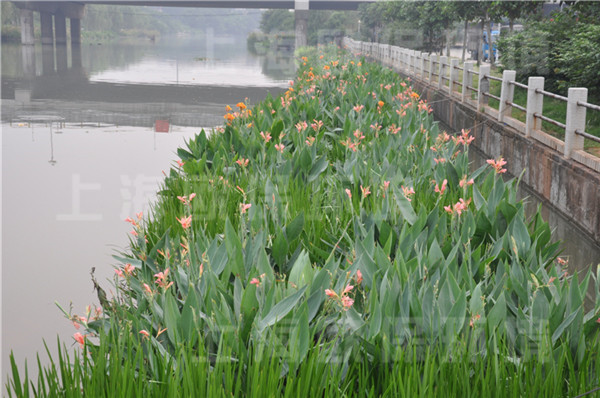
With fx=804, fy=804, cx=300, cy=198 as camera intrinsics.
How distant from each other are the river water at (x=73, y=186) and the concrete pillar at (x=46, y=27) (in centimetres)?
5559

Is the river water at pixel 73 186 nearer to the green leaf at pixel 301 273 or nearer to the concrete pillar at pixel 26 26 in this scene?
the green leaf at pixel 301 273

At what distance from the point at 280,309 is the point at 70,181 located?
7.66m

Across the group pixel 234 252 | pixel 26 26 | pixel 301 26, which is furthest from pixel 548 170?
pixel 26 26

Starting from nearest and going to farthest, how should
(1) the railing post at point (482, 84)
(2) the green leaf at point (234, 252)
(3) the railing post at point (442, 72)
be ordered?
(2) the green leaf at point (234, 252) < (1) the railing post at point (482, 84) < (3) the railing post at point (442, 72)

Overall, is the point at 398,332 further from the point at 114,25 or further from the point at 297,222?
the point at 114,25

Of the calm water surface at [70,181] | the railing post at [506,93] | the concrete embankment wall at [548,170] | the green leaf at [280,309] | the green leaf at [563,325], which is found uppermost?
the railing post at [506,93]

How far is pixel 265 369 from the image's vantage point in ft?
8.11

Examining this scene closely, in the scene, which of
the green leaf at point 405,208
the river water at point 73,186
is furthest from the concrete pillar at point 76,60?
the green leaf at point 405,208

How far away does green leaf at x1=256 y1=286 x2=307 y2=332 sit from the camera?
279 centimetres

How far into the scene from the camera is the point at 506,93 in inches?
448

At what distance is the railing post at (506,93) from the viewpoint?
11172 millimetres

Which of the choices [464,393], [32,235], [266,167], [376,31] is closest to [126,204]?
[32,235]

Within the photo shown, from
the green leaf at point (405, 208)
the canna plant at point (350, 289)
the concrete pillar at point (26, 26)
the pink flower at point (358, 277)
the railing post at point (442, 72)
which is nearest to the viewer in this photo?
the canna plant at point (350, 289)

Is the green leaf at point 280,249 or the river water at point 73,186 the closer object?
the green leaf at point 280,249
